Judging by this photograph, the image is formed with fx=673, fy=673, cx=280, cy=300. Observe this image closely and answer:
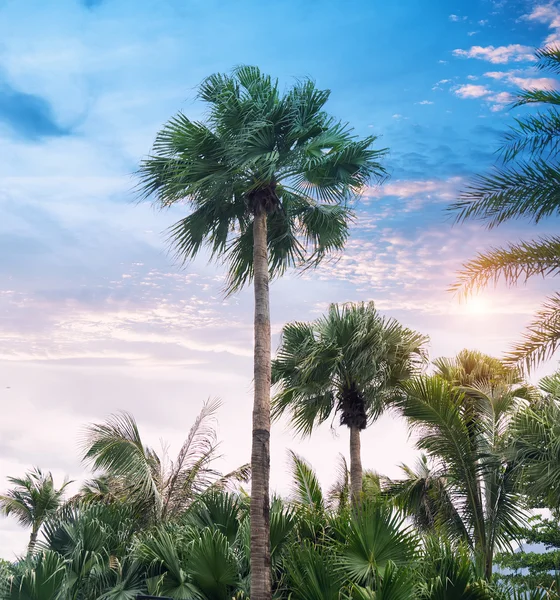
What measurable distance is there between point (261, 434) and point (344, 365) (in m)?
5.44

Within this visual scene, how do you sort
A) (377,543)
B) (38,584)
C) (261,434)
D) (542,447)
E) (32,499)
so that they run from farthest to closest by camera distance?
(32,499), (542,447), (261,434), (377,543), (38,584)

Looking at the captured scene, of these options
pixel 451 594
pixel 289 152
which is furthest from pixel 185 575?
pixel 289 152

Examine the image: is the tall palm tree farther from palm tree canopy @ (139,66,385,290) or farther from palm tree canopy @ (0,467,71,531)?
palm tree canopy @ (0,467,71,531)

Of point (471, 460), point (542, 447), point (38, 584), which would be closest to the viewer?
point (38, 584)

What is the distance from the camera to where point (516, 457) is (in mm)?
13344

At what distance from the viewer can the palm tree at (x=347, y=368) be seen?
16.2 meters

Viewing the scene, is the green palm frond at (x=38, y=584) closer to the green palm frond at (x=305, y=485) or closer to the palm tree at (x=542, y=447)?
the green palm frond at (x=305, y=485)

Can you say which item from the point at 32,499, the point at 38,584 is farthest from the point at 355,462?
the point at 32,499

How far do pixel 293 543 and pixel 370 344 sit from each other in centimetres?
674

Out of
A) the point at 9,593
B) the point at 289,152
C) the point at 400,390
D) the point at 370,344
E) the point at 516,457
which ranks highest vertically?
the point at 289,152

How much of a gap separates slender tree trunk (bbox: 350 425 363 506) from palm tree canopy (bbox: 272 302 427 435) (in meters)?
0.24

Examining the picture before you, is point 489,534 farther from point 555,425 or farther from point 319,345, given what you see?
point 319,345

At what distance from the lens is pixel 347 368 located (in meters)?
16.6

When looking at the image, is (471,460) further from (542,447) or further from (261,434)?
(261,434)
